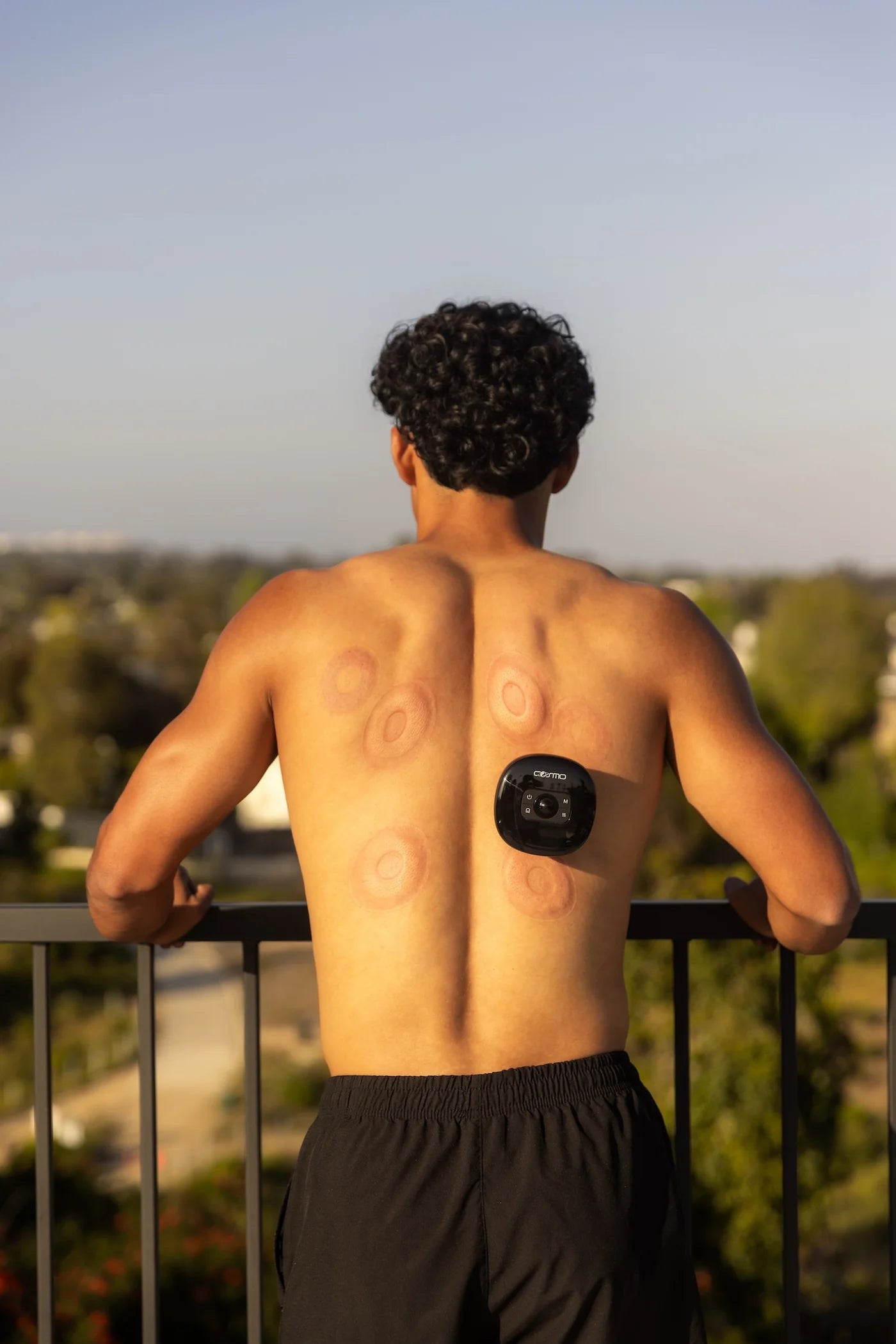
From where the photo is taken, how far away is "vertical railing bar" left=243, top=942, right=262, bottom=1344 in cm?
179

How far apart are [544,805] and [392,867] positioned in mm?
189

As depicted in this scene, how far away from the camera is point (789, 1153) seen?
1.85 m

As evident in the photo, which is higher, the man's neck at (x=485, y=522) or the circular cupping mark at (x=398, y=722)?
the man's neck at (x=485, y=522)

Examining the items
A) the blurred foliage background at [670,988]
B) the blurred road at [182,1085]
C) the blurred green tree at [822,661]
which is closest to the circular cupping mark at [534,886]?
the blurred foliage background at [670,988]

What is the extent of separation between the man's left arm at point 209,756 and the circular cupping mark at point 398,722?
0.46 feet

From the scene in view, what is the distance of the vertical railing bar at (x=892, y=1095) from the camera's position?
1851mm

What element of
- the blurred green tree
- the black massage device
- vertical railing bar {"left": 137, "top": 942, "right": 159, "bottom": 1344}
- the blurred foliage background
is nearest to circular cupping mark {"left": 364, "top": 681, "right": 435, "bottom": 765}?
the black massage device

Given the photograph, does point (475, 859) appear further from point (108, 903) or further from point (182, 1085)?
point (182, 1085)

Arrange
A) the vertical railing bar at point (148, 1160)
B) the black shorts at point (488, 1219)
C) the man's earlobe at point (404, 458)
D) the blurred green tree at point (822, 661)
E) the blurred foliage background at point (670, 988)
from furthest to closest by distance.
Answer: the blurred green tree at point (822, 661) < the blurred foliage background at point (670, 988) < the vertical railing bar at point (148, 1160) < the man's earlobe at point (404, 458) < the black shorts at point (488, 1219)

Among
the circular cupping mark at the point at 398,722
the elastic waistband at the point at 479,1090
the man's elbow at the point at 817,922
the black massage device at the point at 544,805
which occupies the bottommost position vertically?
the elastic waistband at the point at 479,1090

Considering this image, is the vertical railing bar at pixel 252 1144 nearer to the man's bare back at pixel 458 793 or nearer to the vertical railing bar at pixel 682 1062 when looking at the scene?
the man's bare back at pixel 458 793

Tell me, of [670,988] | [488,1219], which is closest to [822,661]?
[670,988]

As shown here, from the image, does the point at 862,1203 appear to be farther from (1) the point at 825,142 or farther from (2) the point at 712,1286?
(1) the point at 825,142

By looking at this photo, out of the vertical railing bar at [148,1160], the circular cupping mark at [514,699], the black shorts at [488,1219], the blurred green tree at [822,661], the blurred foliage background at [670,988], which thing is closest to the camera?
the black shorts at [488,1219]
